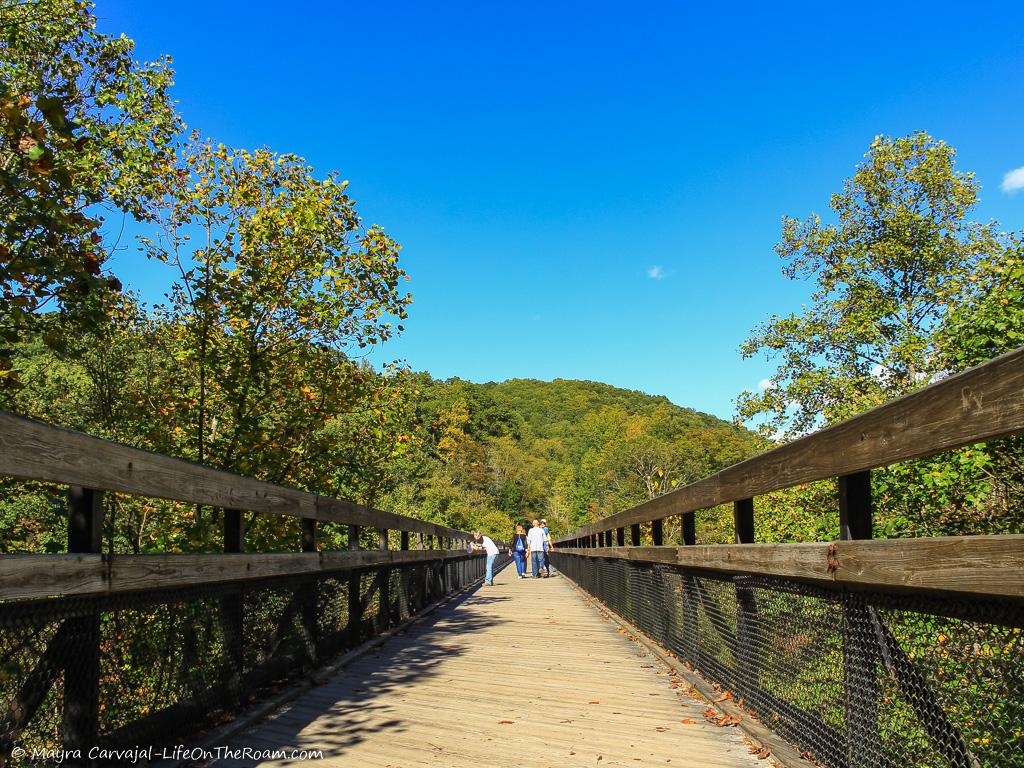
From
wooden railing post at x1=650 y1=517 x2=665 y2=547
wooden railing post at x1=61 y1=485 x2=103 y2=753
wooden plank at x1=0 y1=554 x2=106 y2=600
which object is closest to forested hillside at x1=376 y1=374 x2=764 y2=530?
wooden railing post at x1=650 y1=517 x2=665 y2=547

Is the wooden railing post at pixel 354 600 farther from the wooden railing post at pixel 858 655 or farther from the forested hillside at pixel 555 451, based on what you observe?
the forested hillside at pixel 555 451

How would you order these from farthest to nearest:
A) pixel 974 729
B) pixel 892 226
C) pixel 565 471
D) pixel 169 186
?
pixel 565 471 → pixel 892 226 → pixel 169 186 → pixel 974 729

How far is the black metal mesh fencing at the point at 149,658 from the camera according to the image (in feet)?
7.47

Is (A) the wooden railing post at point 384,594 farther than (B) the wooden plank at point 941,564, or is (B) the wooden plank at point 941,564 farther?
(A) the wooden railing post at point 384,594

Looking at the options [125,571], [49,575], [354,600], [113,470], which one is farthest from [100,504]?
[354,600]

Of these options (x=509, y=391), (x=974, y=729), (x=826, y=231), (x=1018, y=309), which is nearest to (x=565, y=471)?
(x=509, y=391)

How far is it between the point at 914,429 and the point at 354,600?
4.91m

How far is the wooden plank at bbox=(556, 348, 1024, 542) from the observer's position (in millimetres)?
1631

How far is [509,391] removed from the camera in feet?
452

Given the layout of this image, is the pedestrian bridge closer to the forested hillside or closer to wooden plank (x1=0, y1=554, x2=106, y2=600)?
wooden plank (x1=0, y1=554, x2=106, y2=600)

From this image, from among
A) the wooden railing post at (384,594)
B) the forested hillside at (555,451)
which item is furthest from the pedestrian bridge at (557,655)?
the forested hillside at (555,451)

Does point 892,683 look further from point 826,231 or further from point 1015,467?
point 826,231

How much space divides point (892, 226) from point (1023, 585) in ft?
73.1

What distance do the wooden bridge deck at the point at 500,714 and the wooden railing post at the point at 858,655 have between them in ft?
2.20
